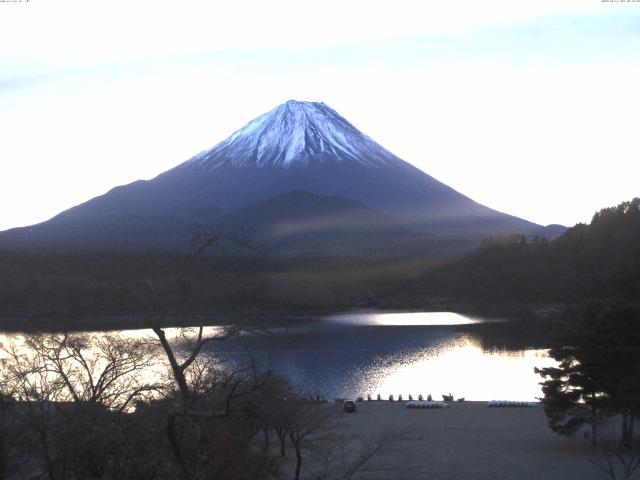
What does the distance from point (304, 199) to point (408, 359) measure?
5605cm

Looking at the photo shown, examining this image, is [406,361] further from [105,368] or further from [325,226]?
[325,226]

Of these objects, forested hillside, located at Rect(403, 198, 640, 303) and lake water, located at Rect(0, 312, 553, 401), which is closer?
lake water, located at Rect(0, 312, 553, 401)

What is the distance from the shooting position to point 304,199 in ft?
255

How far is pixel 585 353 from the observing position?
1061 cm

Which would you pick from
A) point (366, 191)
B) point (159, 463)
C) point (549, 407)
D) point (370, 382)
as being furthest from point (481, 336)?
point (366, 191)

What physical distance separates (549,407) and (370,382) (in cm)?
794

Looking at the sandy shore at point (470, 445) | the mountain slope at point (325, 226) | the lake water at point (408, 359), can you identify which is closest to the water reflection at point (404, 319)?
the lake water at point (408, 359)

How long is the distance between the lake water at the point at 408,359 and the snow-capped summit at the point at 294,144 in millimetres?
53869

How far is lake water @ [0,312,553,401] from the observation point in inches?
683

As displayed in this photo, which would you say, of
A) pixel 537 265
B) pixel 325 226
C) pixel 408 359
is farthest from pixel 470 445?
pixel 325 226

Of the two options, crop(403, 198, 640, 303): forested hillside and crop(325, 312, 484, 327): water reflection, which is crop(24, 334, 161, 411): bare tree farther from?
crop(403, 198, 640, 303): forested hillside

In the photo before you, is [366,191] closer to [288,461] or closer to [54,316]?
[54,316]

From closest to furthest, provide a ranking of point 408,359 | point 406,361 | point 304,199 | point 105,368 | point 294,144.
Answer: point 105,368 → point 406,361 → point 408,359 → point 304,199 → point 294,144

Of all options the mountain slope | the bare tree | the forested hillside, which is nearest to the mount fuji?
the mountain slope
